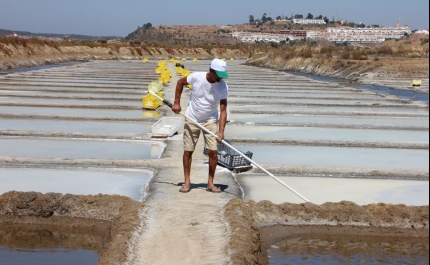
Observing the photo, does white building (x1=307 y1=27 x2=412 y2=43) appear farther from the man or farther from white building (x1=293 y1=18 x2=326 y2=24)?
the man

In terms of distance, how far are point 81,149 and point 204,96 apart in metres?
3.28

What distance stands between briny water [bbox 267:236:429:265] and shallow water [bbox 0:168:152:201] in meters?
1.55

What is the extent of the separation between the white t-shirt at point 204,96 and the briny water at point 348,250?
4.37 feet

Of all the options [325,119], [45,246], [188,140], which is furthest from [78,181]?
[325,119]

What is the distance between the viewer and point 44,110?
1198cm

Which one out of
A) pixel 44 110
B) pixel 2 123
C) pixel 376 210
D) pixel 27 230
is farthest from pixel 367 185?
pixel 44 110

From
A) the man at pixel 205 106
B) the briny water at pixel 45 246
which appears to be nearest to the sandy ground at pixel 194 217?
the briny water at pixel 45 246

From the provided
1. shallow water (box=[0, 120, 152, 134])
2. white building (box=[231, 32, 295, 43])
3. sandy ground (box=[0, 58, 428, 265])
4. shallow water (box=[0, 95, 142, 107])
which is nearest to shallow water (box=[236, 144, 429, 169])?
sandy ground (box=[0, 58, 428, 265])

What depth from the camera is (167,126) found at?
8.76 metres

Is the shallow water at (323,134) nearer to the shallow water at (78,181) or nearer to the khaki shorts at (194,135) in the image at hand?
the shallow water at (78,181)

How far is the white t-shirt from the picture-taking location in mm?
5004

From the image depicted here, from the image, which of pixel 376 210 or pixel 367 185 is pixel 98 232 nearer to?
pixel 376 210

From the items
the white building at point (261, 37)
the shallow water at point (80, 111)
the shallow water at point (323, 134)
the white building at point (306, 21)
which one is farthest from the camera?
the white building at point (306, 21)

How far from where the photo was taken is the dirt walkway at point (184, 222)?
3785 millimetres
